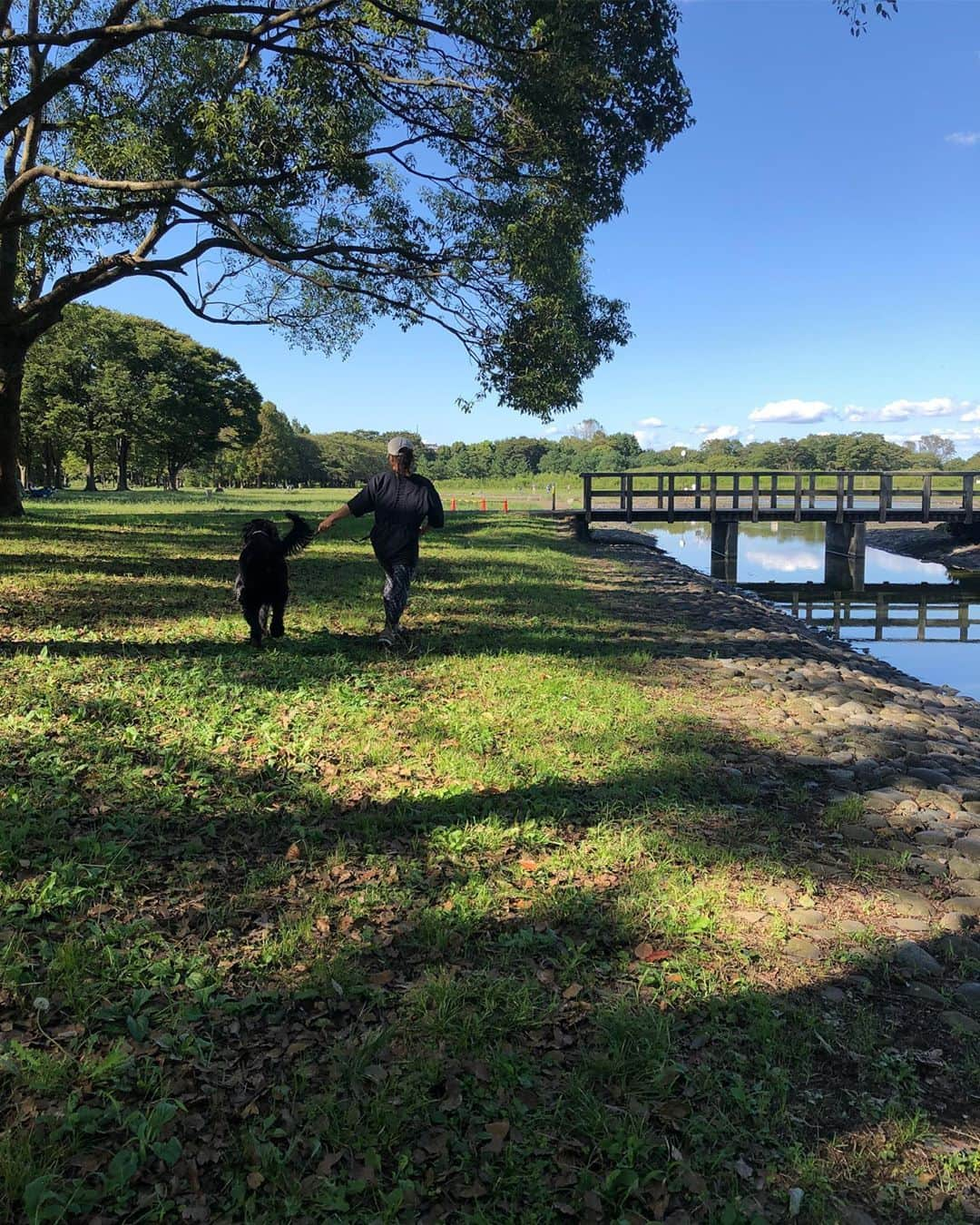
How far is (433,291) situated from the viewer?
41.3ft

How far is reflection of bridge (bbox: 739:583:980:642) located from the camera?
1700 centimetres

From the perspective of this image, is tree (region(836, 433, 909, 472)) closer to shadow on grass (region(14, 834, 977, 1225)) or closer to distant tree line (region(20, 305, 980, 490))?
distant tree line (region(20, 305, 980, 490))

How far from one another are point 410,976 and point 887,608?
20565mm

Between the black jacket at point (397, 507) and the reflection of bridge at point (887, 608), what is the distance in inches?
494

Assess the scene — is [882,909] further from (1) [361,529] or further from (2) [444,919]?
(1) [361,529]

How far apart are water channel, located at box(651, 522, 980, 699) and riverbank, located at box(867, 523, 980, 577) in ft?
2.07

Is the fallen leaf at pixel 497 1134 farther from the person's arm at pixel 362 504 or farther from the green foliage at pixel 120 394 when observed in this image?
Result: the green foliage at pixel 120 394

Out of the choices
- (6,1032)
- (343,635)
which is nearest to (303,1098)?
(6,1032)

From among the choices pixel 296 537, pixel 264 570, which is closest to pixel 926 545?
pixel 296 537

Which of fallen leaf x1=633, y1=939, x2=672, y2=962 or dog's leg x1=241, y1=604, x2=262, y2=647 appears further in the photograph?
dog's leg x1=241, y1=604, x2=262, y2=647

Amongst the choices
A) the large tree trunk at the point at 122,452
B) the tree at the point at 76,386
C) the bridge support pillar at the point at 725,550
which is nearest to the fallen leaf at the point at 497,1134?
the bridge support pillar at the point at 725,550

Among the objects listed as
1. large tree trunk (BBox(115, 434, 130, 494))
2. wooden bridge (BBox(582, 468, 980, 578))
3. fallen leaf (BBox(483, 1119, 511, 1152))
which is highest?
large tree trunk (BBox(115, 434, 130, 494))

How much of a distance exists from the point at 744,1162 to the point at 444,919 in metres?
1.41

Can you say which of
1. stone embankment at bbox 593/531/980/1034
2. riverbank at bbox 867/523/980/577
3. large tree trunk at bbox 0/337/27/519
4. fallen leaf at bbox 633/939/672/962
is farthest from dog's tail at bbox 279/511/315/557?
riverbank at bbox 867/523/980/577
